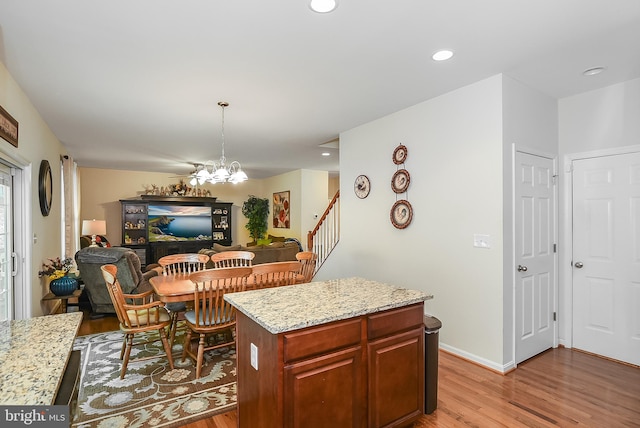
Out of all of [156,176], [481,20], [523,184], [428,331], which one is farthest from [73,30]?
[156,176]

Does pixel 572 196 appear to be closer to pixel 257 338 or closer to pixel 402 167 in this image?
pixel 402 167

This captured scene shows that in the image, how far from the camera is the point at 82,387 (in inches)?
111

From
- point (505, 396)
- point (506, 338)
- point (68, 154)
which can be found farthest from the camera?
point (68, 154)

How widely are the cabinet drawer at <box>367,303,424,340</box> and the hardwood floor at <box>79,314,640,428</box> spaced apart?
0.76 meters

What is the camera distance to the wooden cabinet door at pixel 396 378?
199 centimetres

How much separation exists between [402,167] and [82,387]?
382 cm

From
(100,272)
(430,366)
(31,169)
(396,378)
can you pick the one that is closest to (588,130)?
(430,366)

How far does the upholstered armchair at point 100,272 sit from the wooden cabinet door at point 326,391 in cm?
365

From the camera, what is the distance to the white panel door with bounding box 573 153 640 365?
127 inches

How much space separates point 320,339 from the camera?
176 cm

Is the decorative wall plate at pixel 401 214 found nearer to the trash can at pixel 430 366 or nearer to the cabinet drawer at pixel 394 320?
the trash can at pixel 430 366

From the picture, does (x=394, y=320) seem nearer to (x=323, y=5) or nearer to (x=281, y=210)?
(x=323, y=5)

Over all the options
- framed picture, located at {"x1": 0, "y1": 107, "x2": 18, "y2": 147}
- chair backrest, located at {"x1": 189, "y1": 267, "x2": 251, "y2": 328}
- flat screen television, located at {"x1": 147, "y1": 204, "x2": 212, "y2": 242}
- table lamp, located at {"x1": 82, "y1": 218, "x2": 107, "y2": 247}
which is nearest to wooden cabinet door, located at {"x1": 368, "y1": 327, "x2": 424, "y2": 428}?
chair backrest, located at {"x1": 189, "y1": 267, "x2": 251, "y2": 328}

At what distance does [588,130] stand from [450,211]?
167 cm
